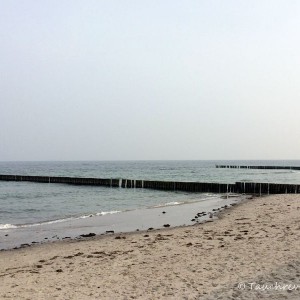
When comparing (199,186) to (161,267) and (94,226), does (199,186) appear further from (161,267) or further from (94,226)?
(161,267)

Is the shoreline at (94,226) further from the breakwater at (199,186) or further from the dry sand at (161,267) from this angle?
the breakwater at (199,186)

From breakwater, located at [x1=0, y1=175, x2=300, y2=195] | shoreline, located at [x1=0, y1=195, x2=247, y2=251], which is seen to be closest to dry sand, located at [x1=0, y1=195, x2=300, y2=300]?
shoreline, located at [x1=0, y1=195, x2=247, y2=251]

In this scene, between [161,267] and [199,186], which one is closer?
[161,267]

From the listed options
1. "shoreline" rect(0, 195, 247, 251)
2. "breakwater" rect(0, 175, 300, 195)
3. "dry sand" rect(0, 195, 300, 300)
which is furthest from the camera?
"breakwater" rect(0, 175, 300, 195)

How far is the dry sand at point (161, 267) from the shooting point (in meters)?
7.44

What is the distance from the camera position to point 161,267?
935 centimetres

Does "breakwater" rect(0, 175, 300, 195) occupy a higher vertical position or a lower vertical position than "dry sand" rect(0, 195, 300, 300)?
lower

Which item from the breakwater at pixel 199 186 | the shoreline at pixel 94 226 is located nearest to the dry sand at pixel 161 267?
the shoreline at pixel 94 226

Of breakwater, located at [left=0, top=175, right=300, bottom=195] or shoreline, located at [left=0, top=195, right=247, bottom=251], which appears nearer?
shoreline, located at [left=0, top=195, right=247, bottom=251]

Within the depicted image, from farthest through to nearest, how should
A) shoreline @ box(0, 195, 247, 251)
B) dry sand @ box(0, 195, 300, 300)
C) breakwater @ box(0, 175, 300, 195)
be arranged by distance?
breakwater @ box(0, 175, 300, 195)
shoreline @ box(0, 195, 247, 251)
dry sand @ box(0, 195, 300, 300)

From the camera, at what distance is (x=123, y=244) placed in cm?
1322

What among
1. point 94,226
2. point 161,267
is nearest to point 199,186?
point 94,226

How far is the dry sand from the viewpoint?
744 centimetres

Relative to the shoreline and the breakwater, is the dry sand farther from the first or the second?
the breakwater
